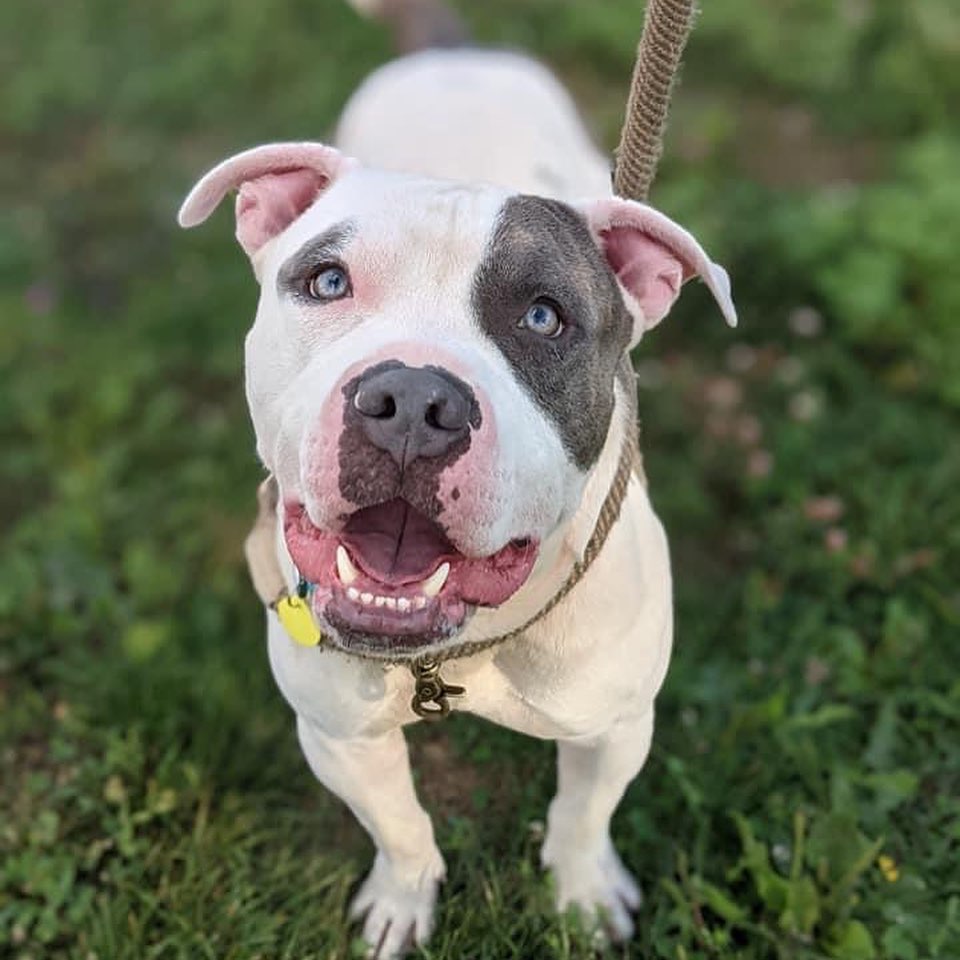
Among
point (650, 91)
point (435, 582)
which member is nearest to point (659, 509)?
point (650, 91)

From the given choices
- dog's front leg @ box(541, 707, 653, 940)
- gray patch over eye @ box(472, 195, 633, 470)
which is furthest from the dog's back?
dog's front leg @ box(541, 707, 653, 940)

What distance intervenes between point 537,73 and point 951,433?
5.89 feet

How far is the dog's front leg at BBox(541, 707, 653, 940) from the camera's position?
2.37 m

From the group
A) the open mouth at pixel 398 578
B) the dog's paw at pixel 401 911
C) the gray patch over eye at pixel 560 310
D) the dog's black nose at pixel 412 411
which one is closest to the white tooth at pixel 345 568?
the open mouth at pixel 398 578

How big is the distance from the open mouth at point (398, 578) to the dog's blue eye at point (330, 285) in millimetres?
343

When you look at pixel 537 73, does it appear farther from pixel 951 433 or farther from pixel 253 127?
pixel 253 127

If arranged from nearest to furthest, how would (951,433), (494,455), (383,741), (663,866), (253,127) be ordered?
(494,455) → (383,741) → (663,866) → (951,433) → (253,127)

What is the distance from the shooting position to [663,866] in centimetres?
281

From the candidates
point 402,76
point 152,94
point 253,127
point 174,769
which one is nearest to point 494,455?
point 174,769

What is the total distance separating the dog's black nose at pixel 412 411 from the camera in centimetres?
153

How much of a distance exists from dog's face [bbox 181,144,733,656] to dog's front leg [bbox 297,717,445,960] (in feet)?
2.22

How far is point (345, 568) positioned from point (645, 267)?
752 millimetres

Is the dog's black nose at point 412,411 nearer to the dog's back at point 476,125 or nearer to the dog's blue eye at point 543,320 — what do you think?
the dog's blue eye at point 543,320

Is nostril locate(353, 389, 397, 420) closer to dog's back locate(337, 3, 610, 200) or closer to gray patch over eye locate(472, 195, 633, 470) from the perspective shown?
gray patch over eye locate(472, 195, 633, 470)
